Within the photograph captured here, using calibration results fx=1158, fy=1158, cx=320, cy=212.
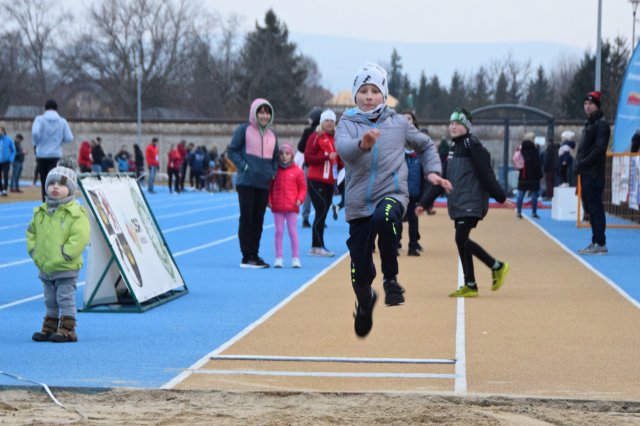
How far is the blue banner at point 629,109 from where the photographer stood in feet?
83.6

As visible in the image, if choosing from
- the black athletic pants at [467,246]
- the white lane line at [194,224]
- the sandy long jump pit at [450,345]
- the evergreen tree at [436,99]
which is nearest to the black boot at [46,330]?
the sandy long jump pit at [450,345]

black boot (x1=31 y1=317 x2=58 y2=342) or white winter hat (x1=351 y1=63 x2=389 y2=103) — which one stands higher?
white winter hat (x1=351 y1=63 x2=389 y2=103)

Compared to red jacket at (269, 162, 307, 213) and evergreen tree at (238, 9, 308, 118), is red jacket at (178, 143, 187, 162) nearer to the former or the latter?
red jacket at (269, 162, 307, 213)

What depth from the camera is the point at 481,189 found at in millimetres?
11906

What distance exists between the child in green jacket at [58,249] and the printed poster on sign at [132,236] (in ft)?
4.33

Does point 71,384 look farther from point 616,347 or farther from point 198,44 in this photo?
point 198,44

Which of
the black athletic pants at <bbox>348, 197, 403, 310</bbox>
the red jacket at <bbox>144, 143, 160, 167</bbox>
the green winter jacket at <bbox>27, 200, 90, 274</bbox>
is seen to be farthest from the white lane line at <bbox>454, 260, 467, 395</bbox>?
the red jacket at <bbox>144, 143, 160, 167</bbox>

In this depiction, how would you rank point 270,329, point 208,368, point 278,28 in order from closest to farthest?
point 208,368
point 270,329
point 278,28

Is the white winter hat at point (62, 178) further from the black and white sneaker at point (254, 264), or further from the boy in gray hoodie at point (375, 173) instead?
the black and white sneaker at point (254, 264)

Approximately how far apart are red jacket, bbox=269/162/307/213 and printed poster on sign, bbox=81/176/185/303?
114 inches

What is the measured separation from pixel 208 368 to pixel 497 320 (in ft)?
11.2

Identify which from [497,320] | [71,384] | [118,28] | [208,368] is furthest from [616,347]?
[118,28]

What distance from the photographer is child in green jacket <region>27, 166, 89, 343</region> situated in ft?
30.1

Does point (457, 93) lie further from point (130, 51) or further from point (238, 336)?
point (238, 336)
